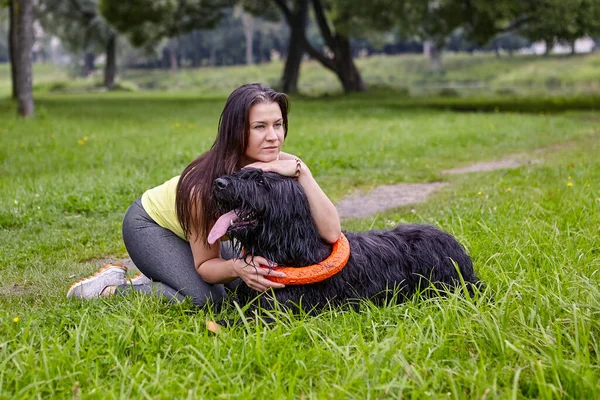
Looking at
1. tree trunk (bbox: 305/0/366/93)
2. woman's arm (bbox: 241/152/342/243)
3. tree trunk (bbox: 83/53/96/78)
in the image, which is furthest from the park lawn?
tree trunk (bbox: 83/53/96/78)

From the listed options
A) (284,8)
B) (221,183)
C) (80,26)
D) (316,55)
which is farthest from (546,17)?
(80,26)

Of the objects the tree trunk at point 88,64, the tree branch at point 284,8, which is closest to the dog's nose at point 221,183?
the tree branch at point 284,8

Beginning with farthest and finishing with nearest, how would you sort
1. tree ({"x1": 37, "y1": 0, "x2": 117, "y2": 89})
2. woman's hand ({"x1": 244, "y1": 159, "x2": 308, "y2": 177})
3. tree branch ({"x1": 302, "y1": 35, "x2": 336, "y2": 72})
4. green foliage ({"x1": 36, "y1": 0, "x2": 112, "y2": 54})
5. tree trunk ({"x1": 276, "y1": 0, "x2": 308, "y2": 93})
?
tree ({"x1": 37, "y1": 0, "x2": 117, "y2": 89})
green foliage ({"x1": 36, "y1": 0, "x2": 112, "y2": 54})
tree trunk ({"x1": 276, "y1": 0, "x2": 308, "y2": 93})
tree branch ({"x1": 302, "y1": 35, "x2": 336, "y2": 72})
woman's hand ({"x1": 244, "y1": 159, "x2": 308, "y2": 177})

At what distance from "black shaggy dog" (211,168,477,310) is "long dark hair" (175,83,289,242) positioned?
30 cm

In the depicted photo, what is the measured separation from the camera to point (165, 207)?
4.41m

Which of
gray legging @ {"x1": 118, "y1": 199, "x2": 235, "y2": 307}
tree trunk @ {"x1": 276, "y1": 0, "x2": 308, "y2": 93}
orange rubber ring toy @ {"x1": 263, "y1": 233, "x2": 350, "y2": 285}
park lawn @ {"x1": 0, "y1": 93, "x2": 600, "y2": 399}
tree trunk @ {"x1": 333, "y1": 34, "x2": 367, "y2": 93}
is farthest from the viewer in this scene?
tree trunk @ {"x1": 276, "y1": 0, "x2": 308, "y2": 93}

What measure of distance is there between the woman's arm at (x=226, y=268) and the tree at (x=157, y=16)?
87.1 feet

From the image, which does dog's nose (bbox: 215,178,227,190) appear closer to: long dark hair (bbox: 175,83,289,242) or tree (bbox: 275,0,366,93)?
long dark hair (bbox: 175,83,289,242)

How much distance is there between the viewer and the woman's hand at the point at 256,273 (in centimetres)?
366

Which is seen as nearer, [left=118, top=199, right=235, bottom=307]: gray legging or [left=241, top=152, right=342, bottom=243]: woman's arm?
[left=241, top=152, right=342, bottom=243]: woman's arm

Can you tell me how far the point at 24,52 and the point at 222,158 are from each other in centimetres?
1654

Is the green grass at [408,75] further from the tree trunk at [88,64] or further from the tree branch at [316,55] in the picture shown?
the tree branch at [316,55]

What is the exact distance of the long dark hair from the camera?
12.7 feet

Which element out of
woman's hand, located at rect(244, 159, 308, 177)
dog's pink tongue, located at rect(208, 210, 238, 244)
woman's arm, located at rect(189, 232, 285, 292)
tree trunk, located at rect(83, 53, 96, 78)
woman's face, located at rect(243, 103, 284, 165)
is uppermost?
woman's face, located at rect(243, 103, 284, 165)
